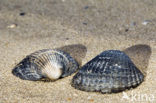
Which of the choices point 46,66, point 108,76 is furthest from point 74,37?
point 108,76

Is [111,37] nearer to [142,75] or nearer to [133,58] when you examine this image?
[133,58]

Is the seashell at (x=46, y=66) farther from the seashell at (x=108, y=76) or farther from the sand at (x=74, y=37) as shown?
the seashell at (x=108, y=76)

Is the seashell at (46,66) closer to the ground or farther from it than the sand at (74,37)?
farther from it

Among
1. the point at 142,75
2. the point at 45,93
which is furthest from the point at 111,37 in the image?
the point at 45,93

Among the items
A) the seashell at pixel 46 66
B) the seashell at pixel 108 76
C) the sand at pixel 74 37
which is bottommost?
the sand at pixel 74 37

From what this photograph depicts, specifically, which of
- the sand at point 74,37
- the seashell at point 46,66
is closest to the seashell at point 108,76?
the sand at point 74,37

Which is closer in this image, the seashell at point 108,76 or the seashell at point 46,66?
the seashell at point 108,76

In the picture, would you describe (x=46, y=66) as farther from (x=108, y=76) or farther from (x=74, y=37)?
(x=74, y=37)
